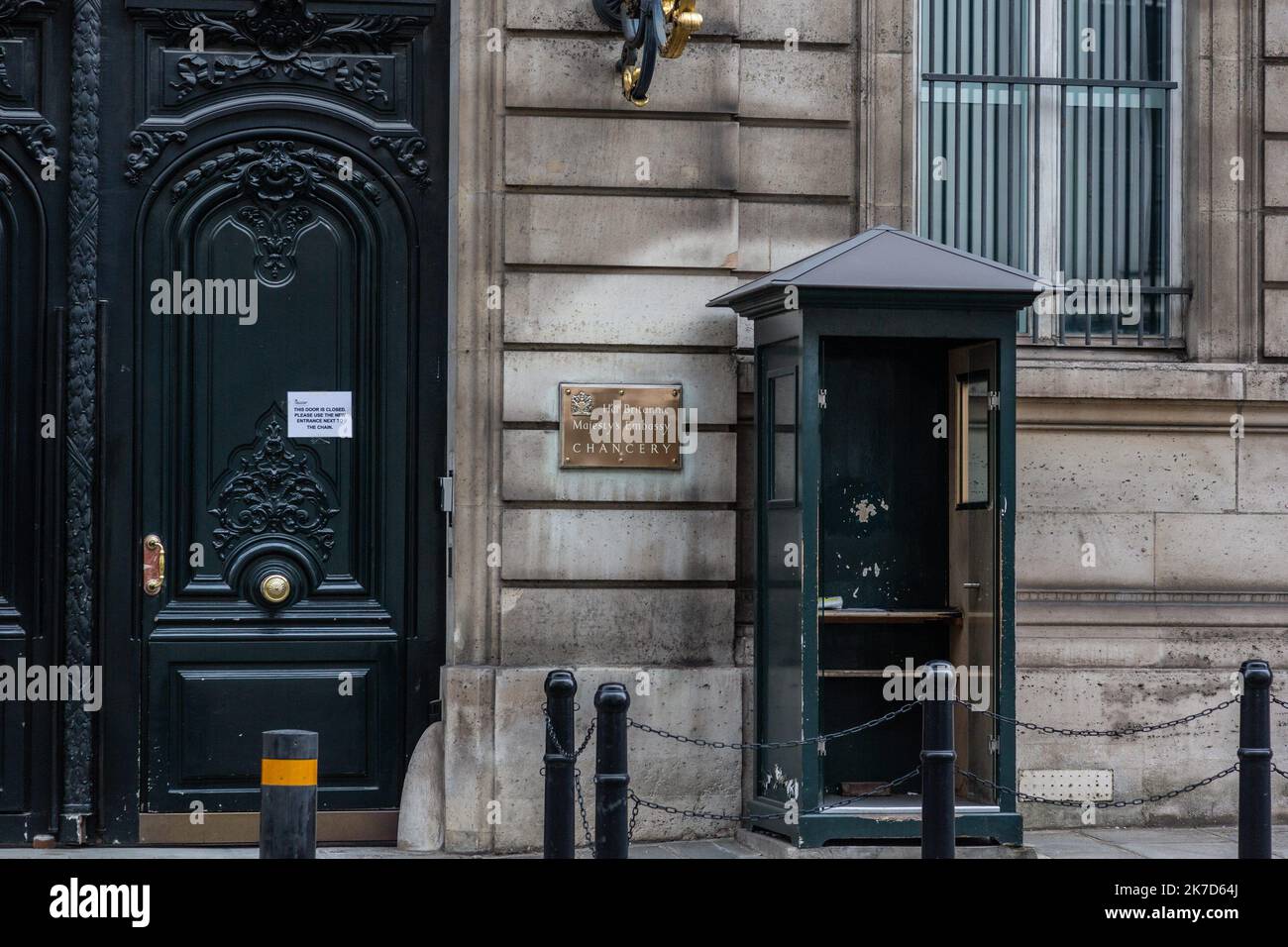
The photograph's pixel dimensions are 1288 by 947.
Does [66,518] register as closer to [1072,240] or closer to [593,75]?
[593,75]

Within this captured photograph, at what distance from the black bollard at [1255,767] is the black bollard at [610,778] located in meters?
2.67

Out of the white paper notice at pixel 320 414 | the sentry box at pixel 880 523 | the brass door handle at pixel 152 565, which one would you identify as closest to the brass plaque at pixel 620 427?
the sentry box at pixel 880 523

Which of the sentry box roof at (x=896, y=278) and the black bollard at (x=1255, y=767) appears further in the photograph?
the sentry box roof at (x=896, y=278)

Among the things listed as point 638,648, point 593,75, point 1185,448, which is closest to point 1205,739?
point 1185,448

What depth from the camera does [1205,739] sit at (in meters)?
9.66

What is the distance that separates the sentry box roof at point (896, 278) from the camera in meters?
8.30

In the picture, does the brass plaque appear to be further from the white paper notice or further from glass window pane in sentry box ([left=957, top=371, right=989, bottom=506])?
glass window pane in sentry box ([left=957, top=371, right=989, bottom=506])

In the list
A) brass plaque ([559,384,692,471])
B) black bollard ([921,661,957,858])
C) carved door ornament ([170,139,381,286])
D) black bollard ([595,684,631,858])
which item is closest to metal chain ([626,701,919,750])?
black bollard ([921,661,957,858])

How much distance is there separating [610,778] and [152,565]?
333 cm

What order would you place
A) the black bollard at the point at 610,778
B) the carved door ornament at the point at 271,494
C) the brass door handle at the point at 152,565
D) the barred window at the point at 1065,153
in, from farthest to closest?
the barred window at the point at 1065,153, the carved door ornament at the point at 271,494, the brass door handle at the point at 152,565, the black bollard at the point at 610,778

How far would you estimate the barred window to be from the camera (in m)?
10.0

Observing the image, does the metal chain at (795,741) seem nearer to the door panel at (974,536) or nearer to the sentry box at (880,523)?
the sentry box at (880,523)
